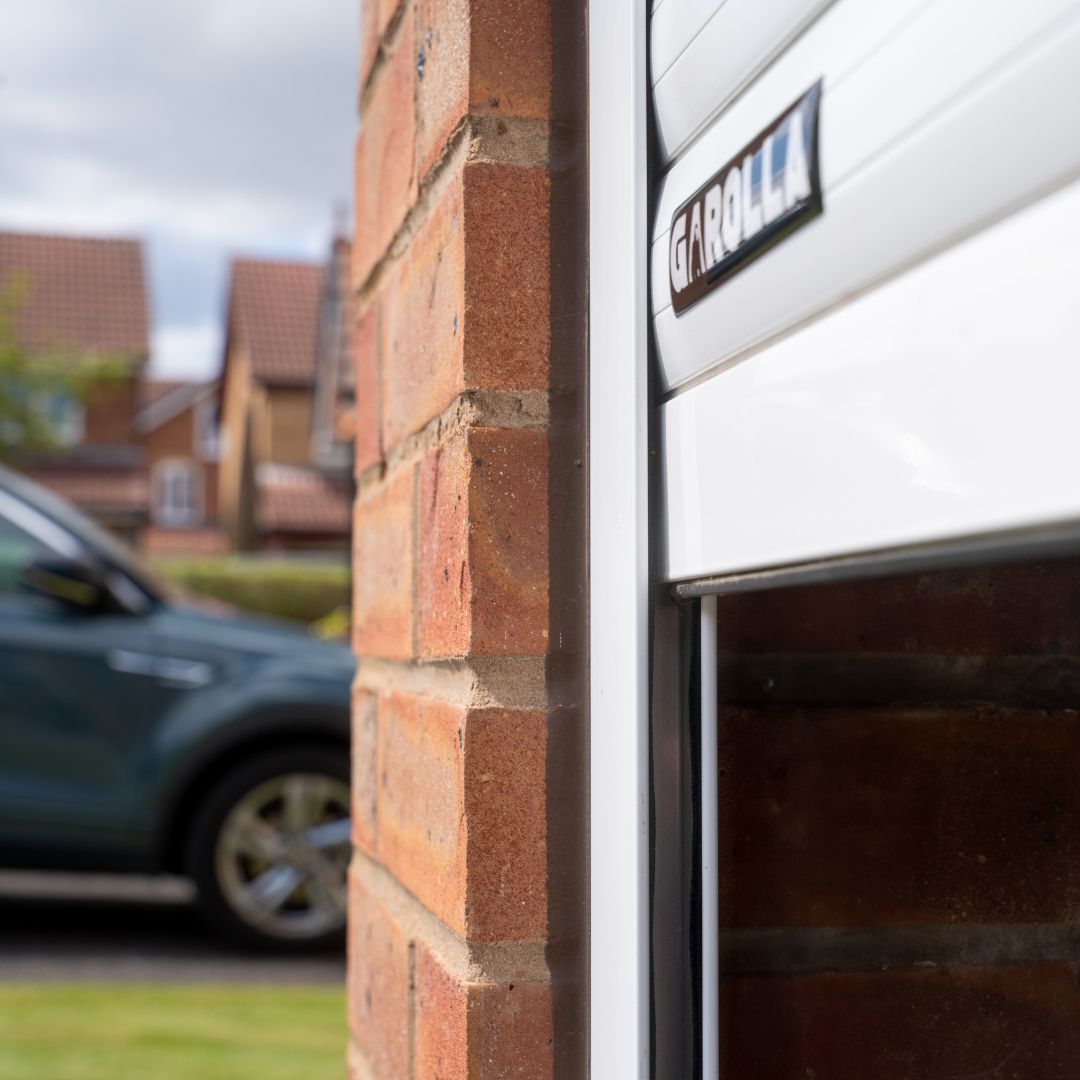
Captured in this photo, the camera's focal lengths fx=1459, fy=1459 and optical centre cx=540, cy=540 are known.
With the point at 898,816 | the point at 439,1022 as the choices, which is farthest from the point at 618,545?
the point at 439,1022

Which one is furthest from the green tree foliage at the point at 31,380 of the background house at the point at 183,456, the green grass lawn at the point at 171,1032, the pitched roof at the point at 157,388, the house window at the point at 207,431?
the green grass lawn at the point at 171,1032

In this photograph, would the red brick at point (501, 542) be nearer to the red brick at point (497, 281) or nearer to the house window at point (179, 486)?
the red brick at point (497, 281)

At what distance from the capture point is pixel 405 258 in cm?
105

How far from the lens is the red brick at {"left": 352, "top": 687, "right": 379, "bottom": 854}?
3.83ft

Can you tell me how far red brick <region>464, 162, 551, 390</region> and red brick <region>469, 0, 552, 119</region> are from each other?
1.5 inches

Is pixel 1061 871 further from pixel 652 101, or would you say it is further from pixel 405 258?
pixel 405 258

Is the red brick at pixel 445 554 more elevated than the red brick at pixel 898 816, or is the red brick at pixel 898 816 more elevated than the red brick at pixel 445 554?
the red brick at pixel 445 554

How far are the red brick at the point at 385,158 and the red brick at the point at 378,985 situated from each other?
0.52 meters

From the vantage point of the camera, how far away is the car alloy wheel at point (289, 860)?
17.4ft

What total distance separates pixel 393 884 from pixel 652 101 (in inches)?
23.8

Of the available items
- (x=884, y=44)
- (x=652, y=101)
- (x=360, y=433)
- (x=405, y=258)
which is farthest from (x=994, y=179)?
(x=360, y=433)

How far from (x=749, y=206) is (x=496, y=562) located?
309mm

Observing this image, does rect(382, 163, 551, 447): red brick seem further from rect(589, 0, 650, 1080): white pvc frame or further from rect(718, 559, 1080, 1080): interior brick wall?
rect(718, 559, 1080, 1080): interior brick wall

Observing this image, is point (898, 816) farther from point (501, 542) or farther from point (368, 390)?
point (368, 390)
